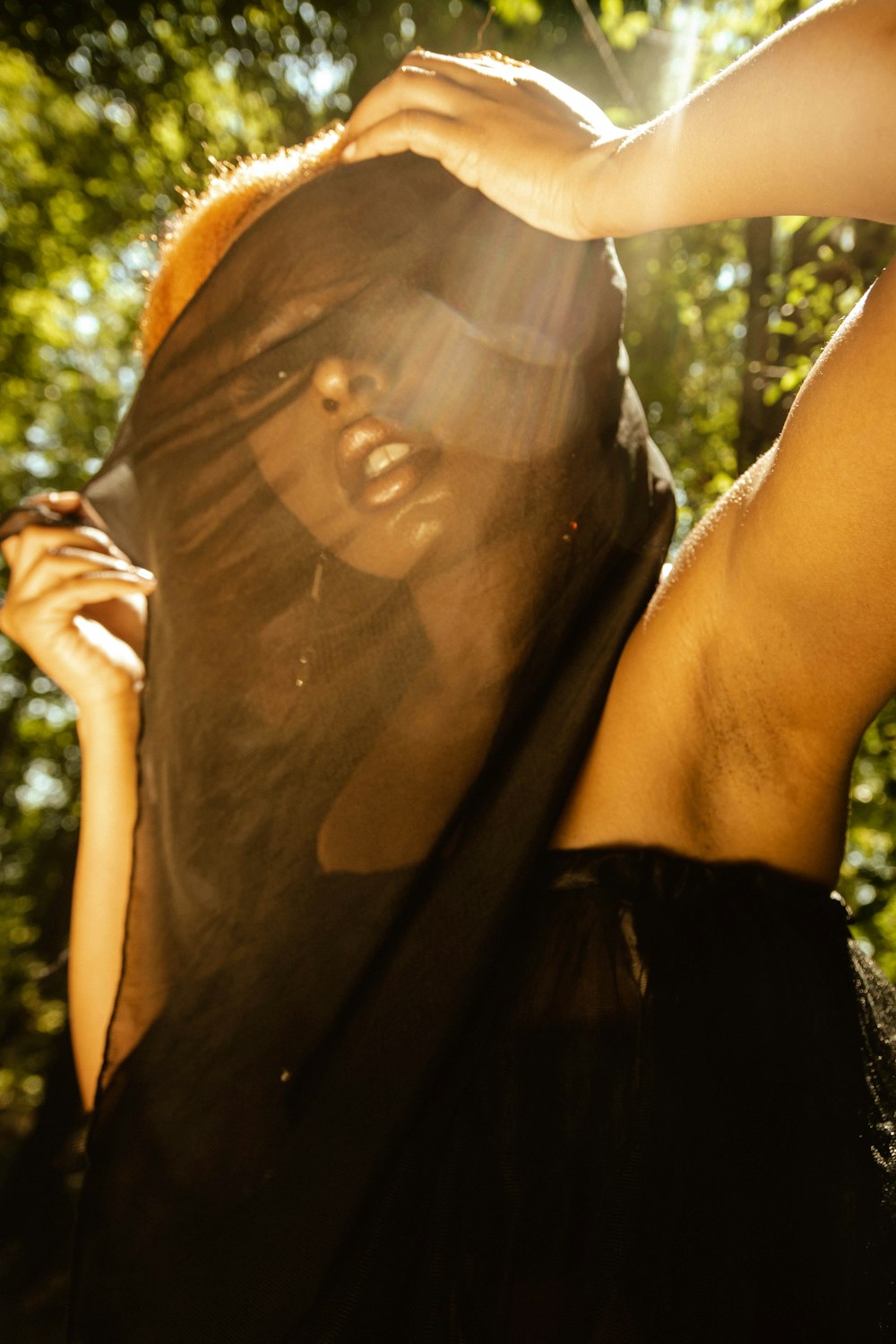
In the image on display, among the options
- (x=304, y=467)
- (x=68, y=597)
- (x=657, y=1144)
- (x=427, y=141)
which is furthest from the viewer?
(x=68, y=597)

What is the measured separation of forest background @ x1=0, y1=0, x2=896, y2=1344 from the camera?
306cm

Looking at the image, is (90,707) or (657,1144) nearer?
(657,1144)

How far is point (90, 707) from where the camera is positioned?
1.80m

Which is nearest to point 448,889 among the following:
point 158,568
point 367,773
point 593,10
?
point 367,773

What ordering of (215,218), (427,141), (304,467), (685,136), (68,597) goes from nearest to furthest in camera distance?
(685,136), (427,141), (304,467), (215,218), (68,597)

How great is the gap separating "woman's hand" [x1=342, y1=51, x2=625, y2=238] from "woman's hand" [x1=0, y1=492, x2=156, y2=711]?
1103mm

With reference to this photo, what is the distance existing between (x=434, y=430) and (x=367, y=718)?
57cm

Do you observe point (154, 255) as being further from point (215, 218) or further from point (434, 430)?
point (434, 430)

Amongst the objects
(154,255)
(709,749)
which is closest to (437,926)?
(709,749)

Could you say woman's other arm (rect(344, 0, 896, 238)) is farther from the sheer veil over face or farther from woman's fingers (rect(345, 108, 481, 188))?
the sheer veil over face

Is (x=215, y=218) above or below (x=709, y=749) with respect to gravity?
above

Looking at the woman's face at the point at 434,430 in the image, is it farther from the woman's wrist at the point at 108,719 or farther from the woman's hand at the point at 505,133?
the woman's wrist at the point at 108,719

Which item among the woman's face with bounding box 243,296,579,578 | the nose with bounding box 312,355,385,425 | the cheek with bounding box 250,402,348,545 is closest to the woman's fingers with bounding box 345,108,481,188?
the woman's face with bounding box 243,296,579,578

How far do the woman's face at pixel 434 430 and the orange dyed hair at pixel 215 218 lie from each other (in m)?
0.46
